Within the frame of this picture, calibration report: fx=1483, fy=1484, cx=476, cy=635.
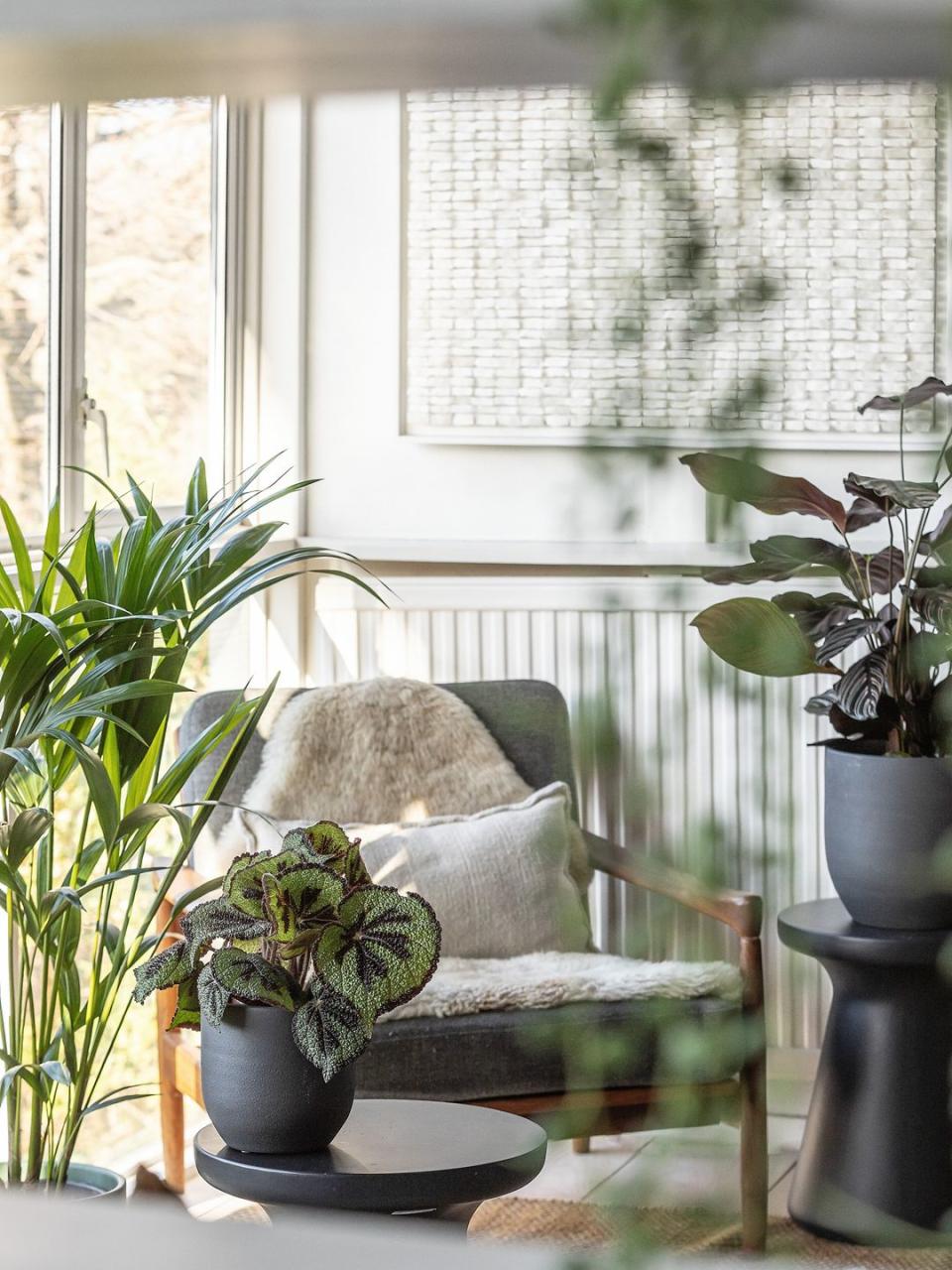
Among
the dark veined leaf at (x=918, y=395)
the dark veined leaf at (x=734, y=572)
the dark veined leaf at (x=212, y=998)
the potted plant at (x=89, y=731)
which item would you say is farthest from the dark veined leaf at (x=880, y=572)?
the dark veined leaf at (x=212, y=998)

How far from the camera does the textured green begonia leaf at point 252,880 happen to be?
5.54 ft

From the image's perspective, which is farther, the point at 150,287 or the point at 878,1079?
the point at 150,287

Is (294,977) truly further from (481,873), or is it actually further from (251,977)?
(481,873)

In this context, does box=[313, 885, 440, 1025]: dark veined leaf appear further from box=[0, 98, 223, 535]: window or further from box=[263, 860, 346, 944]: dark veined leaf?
box=[0, 98, 223, 535]: window

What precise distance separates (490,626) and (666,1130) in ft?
9.64

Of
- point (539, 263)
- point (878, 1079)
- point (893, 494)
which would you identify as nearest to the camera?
point (893, 494)

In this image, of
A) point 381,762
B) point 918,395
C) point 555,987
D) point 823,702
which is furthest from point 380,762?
point 918,395

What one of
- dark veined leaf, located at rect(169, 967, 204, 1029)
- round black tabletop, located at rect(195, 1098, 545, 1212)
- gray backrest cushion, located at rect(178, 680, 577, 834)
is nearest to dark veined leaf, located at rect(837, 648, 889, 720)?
gray backrest cushion, located at rect(178, 680, 577, 834)

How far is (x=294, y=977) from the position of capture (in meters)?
1.71

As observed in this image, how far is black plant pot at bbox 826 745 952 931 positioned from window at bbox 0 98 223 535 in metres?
1.35

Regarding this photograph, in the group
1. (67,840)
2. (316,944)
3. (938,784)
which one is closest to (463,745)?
(67,840)

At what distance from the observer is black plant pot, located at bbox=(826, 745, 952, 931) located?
2.34 metres

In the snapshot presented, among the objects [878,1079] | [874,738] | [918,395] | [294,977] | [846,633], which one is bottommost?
[878,1079]

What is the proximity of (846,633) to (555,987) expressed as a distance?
0.73 metres
